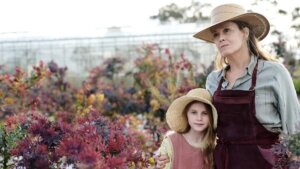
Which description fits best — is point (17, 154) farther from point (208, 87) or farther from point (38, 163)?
point (208, 87)

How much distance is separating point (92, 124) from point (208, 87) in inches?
22.6

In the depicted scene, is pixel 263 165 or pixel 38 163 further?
pixel 38 163

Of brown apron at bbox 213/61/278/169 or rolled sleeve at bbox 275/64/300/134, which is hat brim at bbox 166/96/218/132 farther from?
rolled sleeve at bbox 275/64/300/134

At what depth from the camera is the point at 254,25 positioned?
275 centimetres

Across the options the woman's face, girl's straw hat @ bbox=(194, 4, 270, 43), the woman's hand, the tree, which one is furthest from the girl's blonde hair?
the tree

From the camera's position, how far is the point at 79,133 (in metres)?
2.74

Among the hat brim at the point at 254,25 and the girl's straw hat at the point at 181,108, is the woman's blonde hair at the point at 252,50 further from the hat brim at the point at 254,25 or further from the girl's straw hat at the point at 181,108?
the girl's straw hat at the point at 181,108

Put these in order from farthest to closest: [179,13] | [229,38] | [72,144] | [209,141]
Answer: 1. [179,13]
2. [209,141]
3. [229,38]
4. [72,144]

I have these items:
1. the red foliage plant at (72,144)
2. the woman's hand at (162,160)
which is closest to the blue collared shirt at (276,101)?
the woman's hand at (162,160)

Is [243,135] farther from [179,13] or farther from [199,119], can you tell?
[179,13]

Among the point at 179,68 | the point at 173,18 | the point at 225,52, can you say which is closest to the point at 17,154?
the point at 225,52

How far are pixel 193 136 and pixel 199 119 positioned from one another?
98 mm

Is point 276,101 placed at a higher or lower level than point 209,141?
higher

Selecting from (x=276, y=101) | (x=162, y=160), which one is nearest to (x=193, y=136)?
(x=162, y=160)
